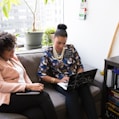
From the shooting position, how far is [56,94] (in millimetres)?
1776

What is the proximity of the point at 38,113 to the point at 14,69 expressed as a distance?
43 centimetres

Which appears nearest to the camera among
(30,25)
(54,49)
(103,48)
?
(54,49)

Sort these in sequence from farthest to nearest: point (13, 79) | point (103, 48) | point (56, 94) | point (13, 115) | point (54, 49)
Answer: point (103, 48) → point (54, 49) → point (56, 94) → point (13, 79) → point (13, 115)

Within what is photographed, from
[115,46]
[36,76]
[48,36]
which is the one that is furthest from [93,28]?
[36,76]

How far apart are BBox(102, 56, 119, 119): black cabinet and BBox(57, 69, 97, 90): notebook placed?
18 cm

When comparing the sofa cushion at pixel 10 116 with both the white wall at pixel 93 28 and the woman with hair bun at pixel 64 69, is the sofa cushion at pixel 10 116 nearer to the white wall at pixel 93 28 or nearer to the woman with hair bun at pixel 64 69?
the woman with hair bun at pixel 64 69

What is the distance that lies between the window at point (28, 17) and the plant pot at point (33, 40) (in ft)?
0.96

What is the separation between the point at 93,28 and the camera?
7.37ft

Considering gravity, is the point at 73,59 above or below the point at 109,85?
above

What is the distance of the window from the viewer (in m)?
2.46

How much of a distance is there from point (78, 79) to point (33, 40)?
3.07 feet

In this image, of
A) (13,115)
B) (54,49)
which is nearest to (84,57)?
(54,49)

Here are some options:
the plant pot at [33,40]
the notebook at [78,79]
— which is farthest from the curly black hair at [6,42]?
the plant pot at [33,40]

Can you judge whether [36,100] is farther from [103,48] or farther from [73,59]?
[103,48]
